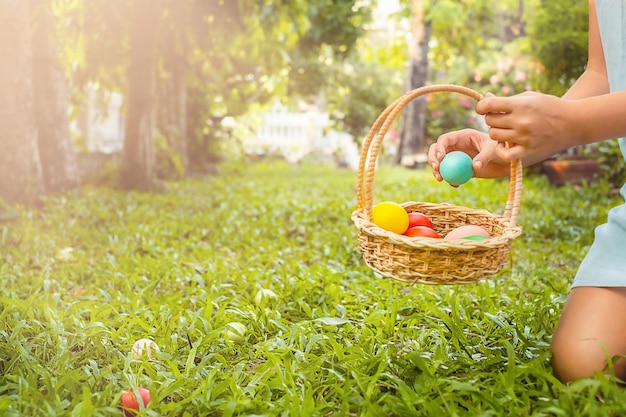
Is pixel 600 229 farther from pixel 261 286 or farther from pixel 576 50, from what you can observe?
pixel 576 50

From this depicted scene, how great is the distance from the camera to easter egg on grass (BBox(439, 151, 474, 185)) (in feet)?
6.39

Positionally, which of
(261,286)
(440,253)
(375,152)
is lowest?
(261,286)

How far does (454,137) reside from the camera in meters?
2.08

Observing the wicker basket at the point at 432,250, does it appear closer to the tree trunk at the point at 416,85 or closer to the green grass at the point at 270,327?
the green grass at the point at 270,327

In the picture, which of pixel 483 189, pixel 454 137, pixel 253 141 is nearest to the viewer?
pixel 454 137

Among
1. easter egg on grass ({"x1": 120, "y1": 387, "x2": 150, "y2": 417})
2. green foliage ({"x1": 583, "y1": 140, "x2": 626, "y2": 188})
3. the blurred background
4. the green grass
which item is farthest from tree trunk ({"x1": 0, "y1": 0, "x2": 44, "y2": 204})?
green foliage ({"x1": 583, "y1": 140, "x2": 626, "y2": 188})

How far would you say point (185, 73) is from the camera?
8.59 meters

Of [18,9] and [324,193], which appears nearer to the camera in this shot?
[18,9]

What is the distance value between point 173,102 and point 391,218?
7068 mm

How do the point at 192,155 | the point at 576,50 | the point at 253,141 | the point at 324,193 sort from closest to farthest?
1. the point at 576,50
2. the point at 324,193
3. the point at 192,155
4. the point at 253,141

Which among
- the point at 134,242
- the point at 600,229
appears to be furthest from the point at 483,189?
the point at 600,229

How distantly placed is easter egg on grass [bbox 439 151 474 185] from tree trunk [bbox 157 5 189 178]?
636 cm

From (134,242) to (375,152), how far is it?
95.4 inches

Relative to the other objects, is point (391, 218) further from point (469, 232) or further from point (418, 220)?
point (469, 232)
